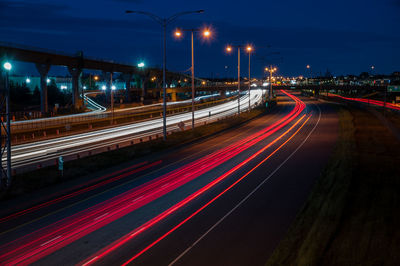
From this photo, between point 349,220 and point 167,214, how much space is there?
6900 millimetres

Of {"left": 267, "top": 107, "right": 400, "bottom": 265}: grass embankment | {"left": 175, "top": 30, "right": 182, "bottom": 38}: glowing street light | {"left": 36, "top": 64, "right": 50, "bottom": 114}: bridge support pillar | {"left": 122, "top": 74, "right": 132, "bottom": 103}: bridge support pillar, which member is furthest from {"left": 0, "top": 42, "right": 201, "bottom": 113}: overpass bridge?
{"left": 267, "top": 107, "right": 400, "bottom": 265}: grass embankment

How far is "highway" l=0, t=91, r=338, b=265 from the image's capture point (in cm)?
1230

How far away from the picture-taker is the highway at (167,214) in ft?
40.3

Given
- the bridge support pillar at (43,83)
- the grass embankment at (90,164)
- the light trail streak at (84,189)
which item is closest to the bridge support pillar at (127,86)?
the bridge support pillar at (43,83)

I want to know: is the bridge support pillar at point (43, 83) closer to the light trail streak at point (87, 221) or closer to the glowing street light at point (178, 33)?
the glowing street light at point (178, 33)

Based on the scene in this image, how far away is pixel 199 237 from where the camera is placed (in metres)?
13.6

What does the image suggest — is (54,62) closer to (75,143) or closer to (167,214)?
(75,143)

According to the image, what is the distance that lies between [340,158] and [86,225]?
1830cm

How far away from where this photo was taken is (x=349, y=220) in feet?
47.2

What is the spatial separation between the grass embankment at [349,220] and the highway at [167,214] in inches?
31.4

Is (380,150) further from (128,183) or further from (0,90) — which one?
(0,90)

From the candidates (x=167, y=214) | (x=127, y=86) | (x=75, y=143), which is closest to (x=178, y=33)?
(x=75, y=143)

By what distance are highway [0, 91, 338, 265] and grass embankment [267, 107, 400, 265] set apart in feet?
2.61

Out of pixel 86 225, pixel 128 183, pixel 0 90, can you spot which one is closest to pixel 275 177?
pixel 128 183
